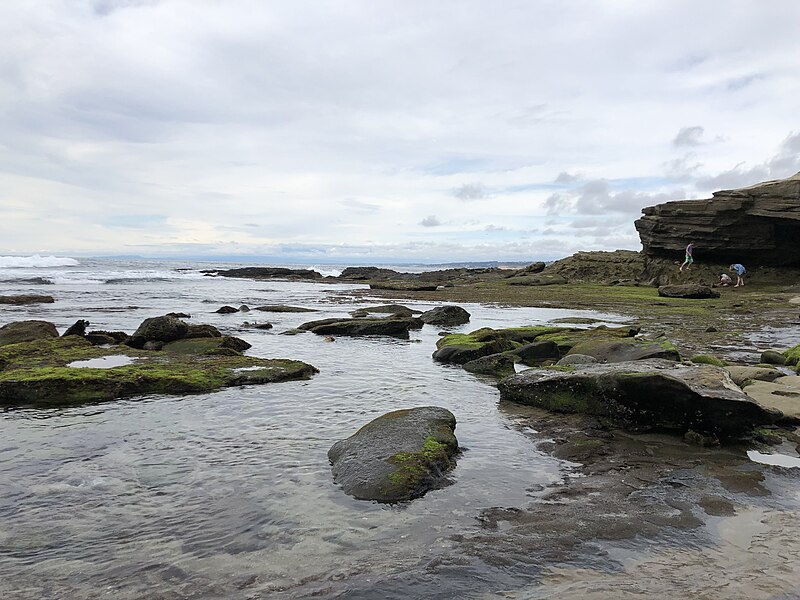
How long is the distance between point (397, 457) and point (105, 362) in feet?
29.8

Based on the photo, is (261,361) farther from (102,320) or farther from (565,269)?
(565,269)

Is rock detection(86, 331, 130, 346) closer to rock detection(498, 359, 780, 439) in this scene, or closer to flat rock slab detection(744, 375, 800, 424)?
rock detection(498, 359, 780, 439)

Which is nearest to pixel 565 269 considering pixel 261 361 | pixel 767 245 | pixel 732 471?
pixel 767 245

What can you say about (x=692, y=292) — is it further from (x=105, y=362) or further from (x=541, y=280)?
(x=105, y=362)

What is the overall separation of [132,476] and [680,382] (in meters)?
7.50

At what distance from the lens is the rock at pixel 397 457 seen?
600cm

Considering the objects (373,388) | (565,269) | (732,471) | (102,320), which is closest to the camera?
(732,471)

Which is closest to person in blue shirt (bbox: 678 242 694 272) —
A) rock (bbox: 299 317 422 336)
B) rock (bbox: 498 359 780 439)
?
rock (bbox: 299 317 422 336)

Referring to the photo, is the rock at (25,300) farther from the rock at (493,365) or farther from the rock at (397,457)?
the rock at (397,457)

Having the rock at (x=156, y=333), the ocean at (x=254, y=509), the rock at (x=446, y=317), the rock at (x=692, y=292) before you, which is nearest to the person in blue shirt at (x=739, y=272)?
the rock at (x=692, y=292)

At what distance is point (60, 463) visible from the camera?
6.78 metres

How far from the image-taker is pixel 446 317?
2350cm

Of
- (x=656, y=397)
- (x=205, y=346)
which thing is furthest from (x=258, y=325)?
(x=656, y=397)

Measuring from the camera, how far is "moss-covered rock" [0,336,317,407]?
9773mm
